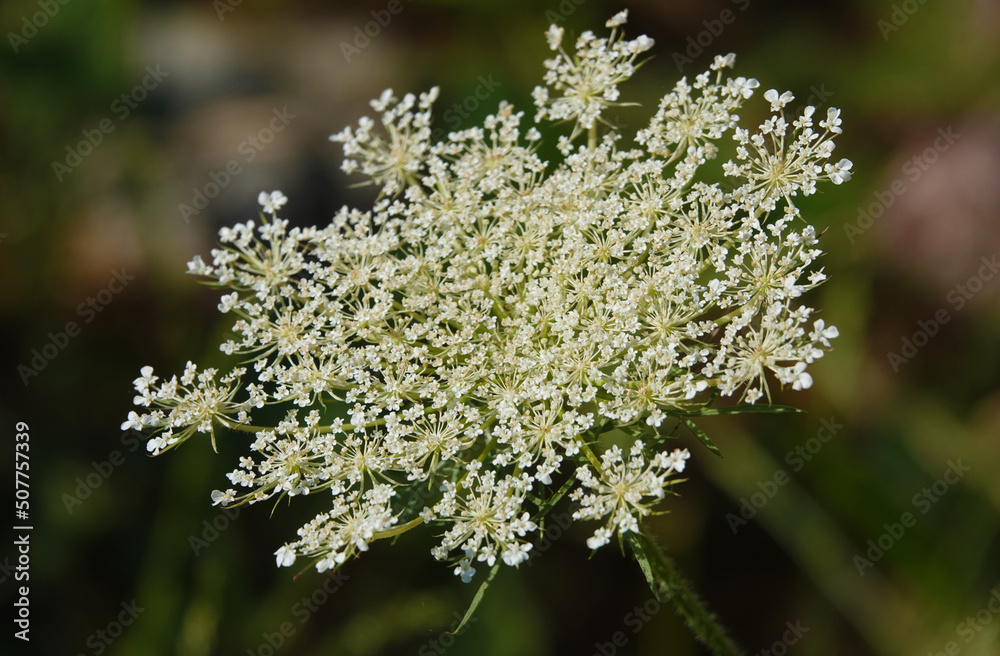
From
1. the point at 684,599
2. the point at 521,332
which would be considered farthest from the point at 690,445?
the point at 521,332

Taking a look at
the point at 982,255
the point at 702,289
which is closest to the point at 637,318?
the point at 702,289

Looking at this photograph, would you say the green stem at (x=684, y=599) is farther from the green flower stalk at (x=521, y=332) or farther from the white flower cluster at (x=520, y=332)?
the white flower cluster at (x=520, y=332)

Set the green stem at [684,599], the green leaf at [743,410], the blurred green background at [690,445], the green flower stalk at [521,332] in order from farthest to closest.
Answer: the blurred green background at [690,445] → the green stem at [684,599] → the green flower stalk at [521,332] → the green leaf at [743,410]

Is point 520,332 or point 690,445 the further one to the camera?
point 690,445

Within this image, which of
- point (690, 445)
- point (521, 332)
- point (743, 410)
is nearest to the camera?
point (743, 410)

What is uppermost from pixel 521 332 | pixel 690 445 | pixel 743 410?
pixel 521 332

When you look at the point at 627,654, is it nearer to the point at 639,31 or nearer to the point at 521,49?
the point at 521,49

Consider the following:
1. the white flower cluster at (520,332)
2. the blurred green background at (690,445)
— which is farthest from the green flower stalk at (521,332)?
the blurred green background at (690,445)

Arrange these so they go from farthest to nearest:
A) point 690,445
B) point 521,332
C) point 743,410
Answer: point 690,445, point 521,332, point 743,410

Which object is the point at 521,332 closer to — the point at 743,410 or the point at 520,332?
the point at 520,332

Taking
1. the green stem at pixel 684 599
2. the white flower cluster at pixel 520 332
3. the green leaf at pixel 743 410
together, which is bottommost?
the green stem at pixel 684 599
